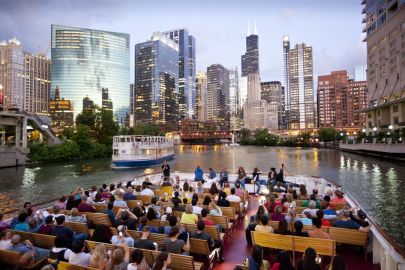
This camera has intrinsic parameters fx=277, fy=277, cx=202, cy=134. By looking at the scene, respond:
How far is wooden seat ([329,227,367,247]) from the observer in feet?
23.0

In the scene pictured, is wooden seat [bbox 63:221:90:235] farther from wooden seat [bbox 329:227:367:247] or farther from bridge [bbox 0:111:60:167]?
bridge [bbox 0:111:60:167]

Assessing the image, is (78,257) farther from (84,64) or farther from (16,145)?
(84,64)

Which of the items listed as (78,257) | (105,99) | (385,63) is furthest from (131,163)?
(105,99)

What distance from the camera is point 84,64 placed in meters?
164

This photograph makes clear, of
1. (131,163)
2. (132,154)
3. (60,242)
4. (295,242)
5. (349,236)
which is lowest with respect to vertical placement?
(131,163)

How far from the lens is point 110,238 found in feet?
21.6

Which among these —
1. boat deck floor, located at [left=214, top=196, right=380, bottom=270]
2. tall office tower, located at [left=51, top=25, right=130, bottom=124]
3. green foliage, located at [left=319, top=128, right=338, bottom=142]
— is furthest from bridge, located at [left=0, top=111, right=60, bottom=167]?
green foliage, located at [left=319, top=128, right=338, bottom=142]

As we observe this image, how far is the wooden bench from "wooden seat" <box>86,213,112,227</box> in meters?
4.19

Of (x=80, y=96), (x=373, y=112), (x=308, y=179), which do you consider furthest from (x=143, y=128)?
(x=308, y=179)

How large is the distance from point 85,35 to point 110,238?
185 metres

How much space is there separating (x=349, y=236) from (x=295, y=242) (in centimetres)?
182

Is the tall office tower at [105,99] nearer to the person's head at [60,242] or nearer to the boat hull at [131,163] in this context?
the boat hull at [131,163]

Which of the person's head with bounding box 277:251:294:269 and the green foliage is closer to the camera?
the person's head with bounding box 277:251:294:269

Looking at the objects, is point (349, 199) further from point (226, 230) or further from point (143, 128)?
point (143, 128)
